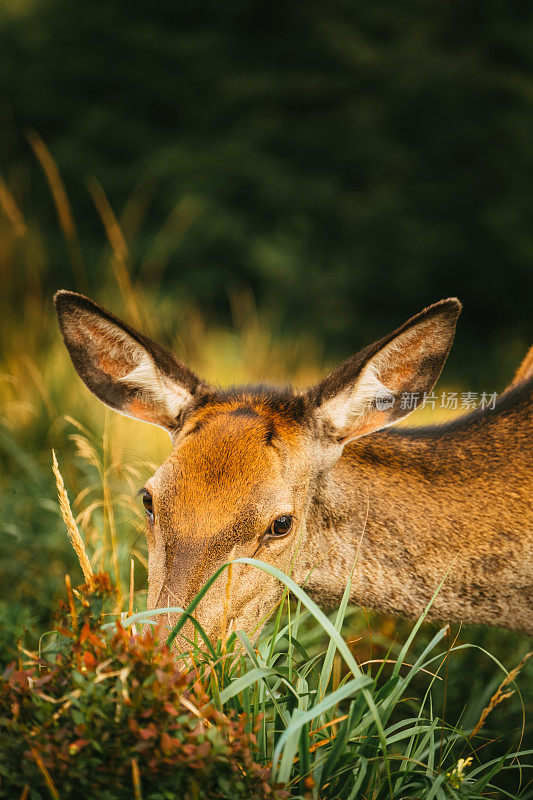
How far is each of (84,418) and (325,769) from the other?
3061 millimetres

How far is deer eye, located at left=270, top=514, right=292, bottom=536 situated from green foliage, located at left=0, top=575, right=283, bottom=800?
0.71 meters

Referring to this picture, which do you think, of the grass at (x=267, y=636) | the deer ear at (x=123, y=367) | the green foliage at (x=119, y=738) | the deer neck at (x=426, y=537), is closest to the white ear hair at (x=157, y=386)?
the deer ear at (x=123, y=367)

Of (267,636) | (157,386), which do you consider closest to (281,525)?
(267,636)

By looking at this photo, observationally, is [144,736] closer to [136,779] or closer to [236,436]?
[136,779]

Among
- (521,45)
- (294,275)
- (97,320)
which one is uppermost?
(521,45)

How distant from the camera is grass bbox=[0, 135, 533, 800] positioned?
180cm

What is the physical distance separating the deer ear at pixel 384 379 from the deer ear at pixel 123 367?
0.49 m

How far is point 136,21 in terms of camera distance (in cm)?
1180

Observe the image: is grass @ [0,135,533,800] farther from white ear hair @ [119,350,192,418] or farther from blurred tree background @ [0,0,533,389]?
blurred tree background @ [0,0,533,389]

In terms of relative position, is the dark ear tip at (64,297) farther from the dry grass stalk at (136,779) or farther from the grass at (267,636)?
the dry grass stalk at (136,779)

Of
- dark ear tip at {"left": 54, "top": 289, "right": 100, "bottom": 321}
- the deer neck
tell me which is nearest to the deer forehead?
the deer neck

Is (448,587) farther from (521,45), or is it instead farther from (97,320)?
(521,45)

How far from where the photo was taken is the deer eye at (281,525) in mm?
2217

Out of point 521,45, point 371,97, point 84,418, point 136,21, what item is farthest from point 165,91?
point 84,418
